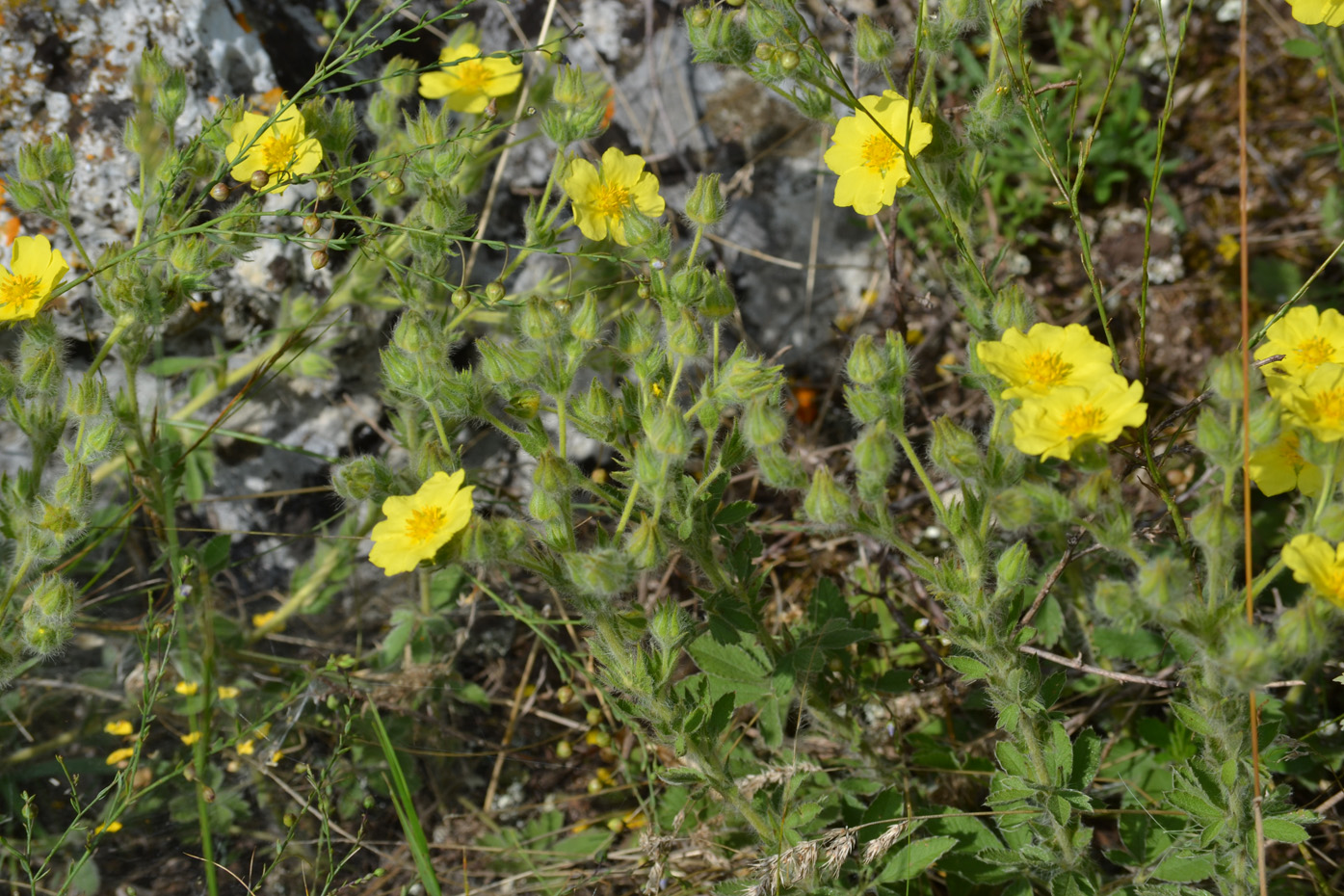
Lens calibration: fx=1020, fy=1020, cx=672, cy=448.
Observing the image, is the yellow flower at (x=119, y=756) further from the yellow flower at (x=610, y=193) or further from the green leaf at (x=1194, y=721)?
the green leaf at (x=1194, y=721)

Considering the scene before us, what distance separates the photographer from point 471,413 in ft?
6.72

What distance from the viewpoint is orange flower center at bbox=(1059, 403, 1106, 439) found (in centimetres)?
175

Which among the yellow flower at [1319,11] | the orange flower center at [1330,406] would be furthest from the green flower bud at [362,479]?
the yellow flower at [1319,11]

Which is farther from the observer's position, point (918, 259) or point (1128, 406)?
point (918, 259)

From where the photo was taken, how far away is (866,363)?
191cm

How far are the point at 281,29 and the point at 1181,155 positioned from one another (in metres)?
3.08

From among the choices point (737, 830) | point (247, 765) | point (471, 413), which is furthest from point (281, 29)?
point (737, 830)

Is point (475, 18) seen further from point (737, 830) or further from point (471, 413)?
point (737, 830)

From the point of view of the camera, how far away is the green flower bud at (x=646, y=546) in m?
1.80

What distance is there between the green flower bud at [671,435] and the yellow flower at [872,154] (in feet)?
2.36

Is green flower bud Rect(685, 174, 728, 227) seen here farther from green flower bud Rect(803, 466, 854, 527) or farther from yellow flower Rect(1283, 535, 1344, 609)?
yellow flower Rect(1283, 535, 1344, 609)

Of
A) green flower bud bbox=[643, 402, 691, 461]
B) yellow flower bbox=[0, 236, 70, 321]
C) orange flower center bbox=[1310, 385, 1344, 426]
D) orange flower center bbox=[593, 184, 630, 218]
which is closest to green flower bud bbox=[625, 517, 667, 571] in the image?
green flower bud bbox=[643, 402, 691, 461]

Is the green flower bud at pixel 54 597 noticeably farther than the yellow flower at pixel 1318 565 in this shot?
Yes

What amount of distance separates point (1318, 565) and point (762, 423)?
3.05 feet
